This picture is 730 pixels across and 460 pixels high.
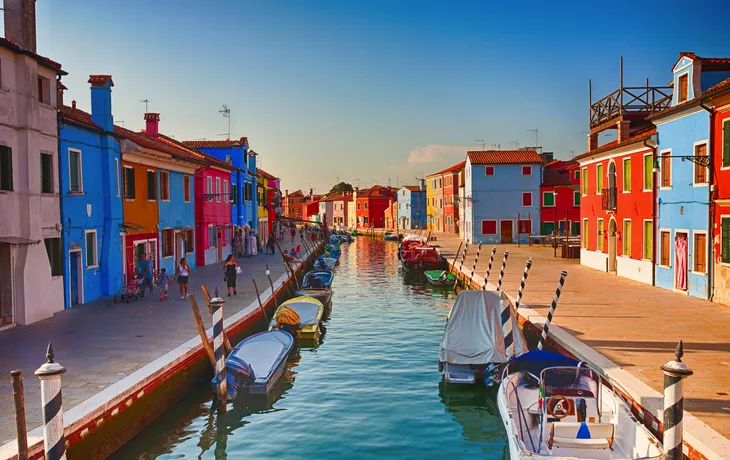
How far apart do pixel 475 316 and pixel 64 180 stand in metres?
12.7

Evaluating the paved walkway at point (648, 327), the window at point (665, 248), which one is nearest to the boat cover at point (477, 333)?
the paved walkway at point (648, 327)

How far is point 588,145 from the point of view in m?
34.4

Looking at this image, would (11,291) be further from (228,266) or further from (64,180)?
(228,266)

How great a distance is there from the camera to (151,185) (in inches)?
1046

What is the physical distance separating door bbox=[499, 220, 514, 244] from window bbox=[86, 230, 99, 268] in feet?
136

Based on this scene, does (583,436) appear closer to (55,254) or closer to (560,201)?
(55,254)

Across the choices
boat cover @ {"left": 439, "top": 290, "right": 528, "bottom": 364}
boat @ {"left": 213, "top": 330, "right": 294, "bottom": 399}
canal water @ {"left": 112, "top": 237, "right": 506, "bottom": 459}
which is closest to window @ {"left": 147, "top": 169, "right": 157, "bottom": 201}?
canal water @ {"left": 112, "top": 237, "right": 506, "bottom": 459}

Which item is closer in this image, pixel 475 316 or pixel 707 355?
pixel 707 355

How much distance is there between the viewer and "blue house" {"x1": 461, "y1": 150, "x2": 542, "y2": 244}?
56.0m

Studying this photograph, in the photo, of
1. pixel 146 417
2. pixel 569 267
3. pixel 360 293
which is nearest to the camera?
pixel 146 417

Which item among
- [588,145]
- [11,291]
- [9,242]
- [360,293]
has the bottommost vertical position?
[360,293]

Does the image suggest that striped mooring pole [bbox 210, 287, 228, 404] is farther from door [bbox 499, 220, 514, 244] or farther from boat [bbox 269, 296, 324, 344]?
door [bbox 499, 220, 514, 244]

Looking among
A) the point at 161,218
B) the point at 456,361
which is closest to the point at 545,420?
the point at 456,361

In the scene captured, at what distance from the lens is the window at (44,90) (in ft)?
57.6
